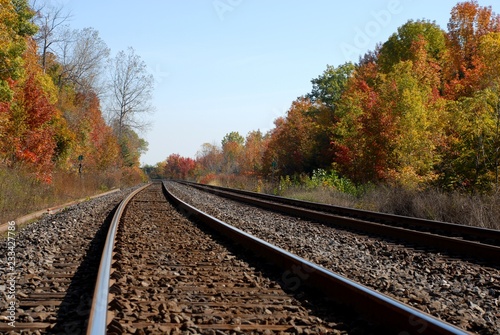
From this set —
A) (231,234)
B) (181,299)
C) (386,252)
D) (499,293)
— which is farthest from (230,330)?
(231,234)

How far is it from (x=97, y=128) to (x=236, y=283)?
49.8 metres

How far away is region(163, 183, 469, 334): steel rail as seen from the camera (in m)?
3.67

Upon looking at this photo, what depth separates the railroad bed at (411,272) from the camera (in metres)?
4.81

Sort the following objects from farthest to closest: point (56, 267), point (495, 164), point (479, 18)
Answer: point (479, 18), point (495, 164), point (56, 267)

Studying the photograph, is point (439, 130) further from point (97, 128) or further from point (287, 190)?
point (97, 128)

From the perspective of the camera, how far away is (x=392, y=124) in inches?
929

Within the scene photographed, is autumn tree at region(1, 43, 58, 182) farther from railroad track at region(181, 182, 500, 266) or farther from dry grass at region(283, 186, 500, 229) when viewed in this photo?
railroad track at region(181, 182, 500, 266)

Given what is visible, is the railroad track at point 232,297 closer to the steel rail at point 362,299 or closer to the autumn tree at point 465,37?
the steel rail at point 362,299

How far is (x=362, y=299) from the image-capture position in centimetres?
449

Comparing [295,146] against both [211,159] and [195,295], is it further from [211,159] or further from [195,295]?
[211,159]

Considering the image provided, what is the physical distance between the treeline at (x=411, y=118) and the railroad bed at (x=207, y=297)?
11.0m

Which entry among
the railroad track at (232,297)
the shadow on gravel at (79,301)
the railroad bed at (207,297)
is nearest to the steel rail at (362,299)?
the railroad track at (232,297)

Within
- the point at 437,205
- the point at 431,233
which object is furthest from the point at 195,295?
the point at 437,205

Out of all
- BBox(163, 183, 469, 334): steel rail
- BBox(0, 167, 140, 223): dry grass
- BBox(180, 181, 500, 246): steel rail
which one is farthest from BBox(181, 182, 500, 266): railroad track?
BBox(0, 167, 140, 223): dry grass
